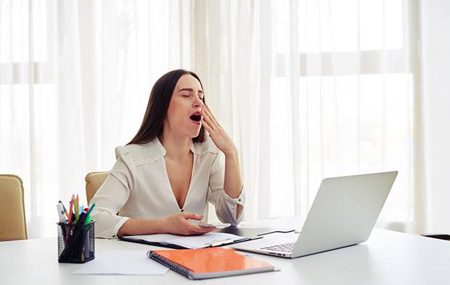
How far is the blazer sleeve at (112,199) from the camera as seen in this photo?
1707 millimetres

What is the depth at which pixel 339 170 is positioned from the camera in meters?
3.21

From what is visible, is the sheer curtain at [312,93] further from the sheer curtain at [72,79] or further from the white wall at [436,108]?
the sheer curtain at [72,79]

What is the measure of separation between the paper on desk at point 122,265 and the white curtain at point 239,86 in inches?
77.4

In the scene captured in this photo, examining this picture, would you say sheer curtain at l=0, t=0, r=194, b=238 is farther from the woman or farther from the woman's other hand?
the woman's other hand

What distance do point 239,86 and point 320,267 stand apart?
2.17 m

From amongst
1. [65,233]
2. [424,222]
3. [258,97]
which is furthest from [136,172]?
[424,222]

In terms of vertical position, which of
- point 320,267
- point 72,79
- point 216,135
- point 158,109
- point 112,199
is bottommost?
point 320,267

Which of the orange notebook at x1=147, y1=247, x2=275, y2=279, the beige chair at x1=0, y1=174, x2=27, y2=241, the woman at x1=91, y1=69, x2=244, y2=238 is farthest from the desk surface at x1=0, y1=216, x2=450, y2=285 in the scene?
the woman at x1=91, y1=69, x2=244, y2=238

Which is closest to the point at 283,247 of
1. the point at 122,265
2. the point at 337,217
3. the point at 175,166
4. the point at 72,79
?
the point at 337,217

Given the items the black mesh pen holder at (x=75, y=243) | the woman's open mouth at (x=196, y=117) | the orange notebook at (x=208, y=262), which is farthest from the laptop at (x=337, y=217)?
the woman's open mouth at (x=196, y=117)

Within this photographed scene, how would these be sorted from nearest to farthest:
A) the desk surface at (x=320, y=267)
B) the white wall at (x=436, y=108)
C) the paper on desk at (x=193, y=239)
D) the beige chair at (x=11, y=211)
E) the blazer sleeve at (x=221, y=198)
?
the desk surface at (x=320, y=267) < the paper on desk at (x=193, y=239) < the beige chair at (x=11, y=211) < the blazer sleeve at (x=221, y=198) < the white wall at (x=436, y=108)

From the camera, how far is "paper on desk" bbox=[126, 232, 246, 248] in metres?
1.48

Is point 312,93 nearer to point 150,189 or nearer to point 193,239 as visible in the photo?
point 150,189

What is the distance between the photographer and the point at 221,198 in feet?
6.70
